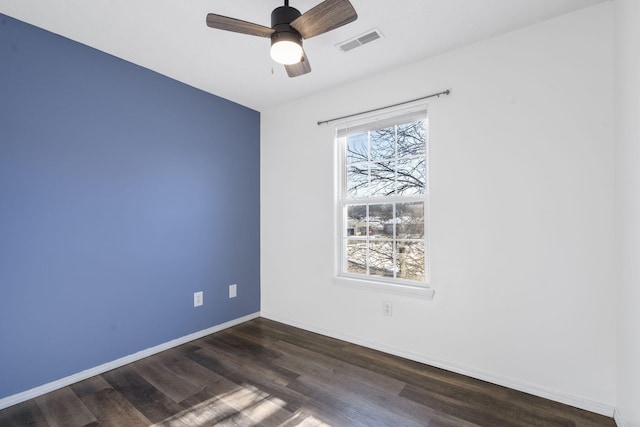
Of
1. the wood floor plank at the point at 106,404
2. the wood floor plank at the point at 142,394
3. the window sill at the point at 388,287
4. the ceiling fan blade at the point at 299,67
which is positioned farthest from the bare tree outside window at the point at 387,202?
the wood floor plank at the point at 106,404

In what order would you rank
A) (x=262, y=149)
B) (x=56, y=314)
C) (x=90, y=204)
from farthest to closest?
(x=262, y=149) < (x=90, y=204) < (x=56, y=314)

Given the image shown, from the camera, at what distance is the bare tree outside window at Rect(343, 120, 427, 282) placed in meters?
2.62

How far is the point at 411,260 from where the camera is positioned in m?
2.64

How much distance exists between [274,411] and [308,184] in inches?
81.6

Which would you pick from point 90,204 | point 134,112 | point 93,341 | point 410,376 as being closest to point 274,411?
point 410,376

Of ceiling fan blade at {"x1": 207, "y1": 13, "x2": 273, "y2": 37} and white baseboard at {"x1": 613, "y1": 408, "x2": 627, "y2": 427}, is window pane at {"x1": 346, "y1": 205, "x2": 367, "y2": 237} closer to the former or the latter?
ceiling fan blade at {"x1": 207, "y1": 13, "x2": 273, "y2": 37}

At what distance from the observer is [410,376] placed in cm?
228

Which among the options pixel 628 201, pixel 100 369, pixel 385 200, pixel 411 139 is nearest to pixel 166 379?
pixel 100 369

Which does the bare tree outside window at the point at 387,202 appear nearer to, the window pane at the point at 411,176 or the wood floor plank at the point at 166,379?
the window pane at the point at 411,176

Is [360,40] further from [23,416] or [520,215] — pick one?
[23,416]

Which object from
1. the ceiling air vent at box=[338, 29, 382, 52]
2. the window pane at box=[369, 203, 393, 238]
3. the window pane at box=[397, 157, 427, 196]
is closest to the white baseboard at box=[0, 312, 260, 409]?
the window pane at box=[369, 203, 393, 238]

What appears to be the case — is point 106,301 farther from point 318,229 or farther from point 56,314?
point 318,229

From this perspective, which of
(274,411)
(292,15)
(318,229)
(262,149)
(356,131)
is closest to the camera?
(292,15)

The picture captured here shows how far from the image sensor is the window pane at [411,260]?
2.59 m
